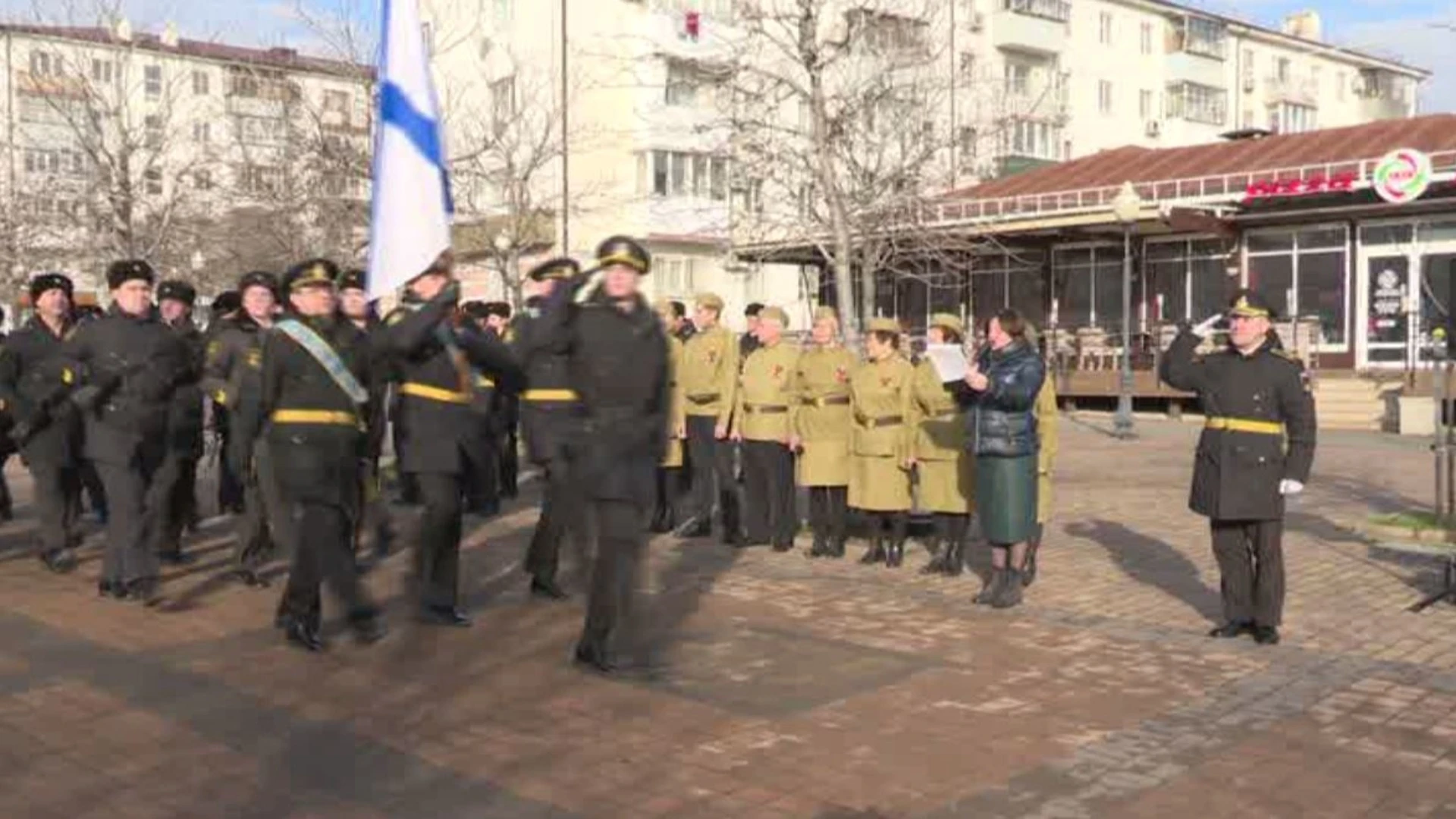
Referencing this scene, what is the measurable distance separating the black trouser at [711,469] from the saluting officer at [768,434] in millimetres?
159

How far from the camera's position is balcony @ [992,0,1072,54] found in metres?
53.2

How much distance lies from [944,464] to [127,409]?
5171 mm

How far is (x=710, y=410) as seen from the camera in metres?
11.3

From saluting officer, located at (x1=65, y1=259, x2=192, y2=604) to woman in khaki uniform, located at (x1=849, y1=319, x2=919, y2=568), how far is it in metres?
4.52

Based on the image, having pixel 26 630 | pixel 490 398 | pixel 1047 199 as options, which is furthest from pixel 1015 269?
pixel 26 630

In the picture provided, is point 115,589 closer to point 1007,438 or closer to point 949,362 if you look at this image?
point 949,362

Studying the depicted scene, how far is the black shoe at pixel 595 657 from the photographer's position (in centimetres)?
683

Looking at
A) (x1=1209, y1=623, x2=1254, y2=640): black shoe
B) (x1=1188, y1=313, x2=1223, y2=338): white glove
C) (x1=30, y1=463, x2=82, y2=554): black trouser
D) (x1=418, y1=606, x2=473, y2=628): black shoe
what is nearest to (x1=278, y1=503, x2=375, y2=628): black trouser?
(x1=418, y1=606, x2=473, y2=628): black shoe

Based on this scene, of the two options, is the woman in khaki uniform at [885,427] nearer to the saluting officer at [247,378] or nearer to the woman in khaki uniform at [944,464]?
the woman in khaki uniform at [944,464]

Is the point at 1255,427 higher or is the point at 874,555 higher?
the point at 1255,427

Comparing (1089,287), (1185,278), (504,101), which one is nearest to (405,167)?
(504,101)

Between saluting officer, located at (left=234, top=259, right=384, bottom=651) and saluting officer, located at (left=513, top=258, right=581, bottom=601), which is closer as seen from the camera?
saluting officer, located at (left=513, top=258, right=581, bottom=601)

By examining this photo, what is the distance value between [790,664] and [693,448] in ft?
15.3

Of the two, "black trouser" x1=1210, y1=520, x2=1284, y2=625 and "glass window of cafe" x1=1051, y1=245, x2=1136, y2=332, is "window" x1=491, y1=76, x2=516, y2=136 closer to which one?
"glass window of cafe" x1=1051, y1=245, x2=1136, y2=332
